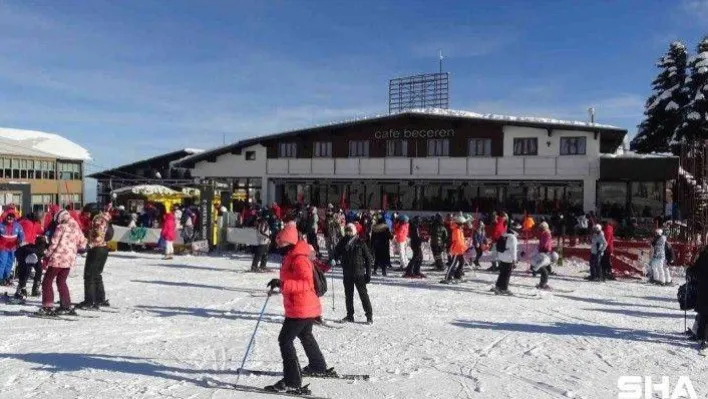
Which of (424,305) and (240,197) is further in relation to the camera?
(240,197)

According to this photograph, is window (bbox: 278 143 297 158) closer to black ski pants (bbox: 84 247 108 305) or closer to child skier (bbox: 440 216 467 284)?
child skier (bbox: 440 216 467 284)

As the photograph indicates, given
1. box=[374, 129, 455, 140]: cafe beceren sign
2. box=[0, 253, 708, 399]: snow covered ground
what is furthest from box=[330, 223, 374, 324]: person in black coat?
box=[374, 129, 455, 140]: cafe beceren sign

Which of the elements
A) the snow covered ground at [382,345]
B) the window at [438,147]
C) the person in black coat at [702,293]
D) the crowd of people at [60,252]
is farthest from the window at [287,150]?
the person in black coat at [702,293]

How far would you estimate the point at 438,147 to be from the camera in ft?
97.5

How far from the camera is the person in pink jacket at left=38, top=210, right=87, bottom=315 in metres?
8.70

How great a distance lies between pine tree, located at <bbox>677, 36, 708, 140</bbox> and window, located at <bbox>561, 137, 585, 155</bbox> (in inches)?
443

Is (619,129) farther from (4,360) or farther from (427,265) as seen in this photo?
(4,360)

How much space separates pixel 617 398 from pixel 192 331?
5.29 metres

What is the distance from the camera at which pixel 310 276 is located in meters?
5.70

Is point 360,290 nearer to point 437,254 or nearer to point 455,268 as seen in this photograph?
point 455,268

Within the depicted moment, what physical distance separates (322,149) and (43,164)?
18.9 meters

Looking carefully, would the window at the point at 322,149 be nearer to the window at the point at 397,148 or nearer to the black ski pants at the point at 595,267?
the window at the point at 397,148

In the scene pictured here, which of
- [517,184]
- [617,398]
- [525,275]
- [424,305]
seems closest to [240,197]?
[517,184]

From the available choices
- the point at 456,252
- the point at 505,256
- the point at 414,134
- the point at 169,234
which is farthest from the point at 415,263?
the point at 414,134
